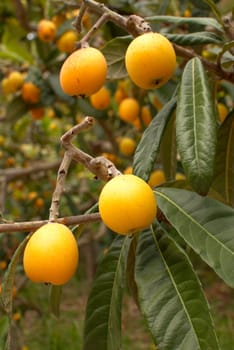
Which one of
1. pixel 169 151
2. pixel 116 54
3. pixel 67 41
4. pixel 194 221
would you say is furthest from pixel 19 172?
pixel 194 221

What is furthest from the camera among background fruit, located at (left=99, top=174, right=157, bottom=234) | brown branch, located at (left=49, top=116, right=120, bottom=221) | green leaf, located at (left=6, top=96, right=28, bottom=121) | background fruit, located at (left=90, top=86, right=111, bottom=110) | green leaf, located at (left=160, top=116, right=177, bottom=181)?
green leaf, located at (left=6, top=96, right=28, bottom=121)

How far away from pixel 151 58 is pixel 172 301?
380 mm

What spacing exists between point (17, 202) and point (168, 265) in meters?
2.45

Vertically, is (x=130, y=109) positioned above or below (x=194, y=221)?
below

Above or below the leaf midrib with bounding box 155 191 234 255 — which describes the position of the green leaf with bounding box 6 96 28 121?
below

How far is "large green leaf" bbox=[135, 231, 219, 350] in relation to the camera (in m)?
0.75

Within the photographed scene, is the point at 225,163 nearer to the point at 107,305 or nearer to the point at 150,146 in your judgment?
the point at 150,146

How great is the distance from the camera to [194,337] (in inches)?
29.4

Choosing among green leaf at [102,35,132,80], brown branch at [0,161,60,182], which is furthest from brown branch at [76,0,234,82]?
brown branch at [0,161,60,182]

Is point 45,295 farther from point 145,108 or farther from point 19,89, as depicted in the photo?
point 145,108

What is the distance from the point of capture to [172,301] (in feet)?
2.60

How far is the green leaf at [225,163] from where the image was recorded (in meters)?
1.13

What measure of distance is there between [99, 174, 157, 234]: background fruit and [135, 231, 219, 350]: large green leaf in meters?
0.11

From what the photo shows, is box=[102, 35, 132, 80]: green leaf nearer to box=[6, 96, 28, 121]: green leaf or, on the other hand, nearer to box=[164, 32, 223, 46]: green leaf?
box=[164, 32, 223, 46]: green leaf
